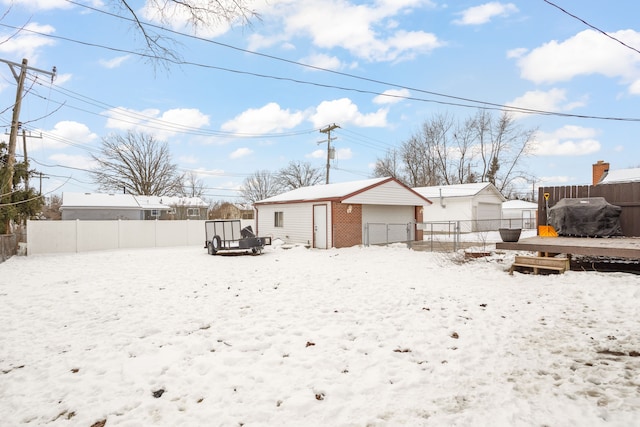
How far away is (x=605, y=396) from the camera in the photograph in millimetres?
2881

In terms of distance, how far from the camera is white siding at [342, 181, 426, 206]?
55.6ft

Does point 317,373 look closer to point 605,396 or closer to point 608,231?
point 605,396

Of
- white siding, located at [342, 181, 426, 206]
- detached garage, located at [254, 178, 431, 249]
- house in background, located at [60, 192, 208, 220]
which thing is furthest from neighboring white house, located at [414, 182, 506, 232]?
house in background, located at [60, 192, 208, 220]

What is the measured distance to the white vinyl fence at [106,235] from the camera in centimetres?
1559

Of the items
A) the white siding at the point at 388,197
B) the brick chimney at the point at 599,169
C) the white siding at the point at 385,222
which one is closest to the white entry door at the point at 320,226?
the white siding at the point at 388,197

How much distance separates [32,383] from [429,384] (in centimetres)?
410

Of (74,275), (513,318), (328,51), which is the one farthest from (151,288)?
(328,51)

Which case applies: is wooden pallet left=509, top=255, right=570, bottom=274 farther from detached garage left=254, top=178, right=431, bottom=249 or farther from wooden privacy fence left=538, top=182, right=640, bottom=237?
detached garage left=254, top=178, right=431, bottom=249

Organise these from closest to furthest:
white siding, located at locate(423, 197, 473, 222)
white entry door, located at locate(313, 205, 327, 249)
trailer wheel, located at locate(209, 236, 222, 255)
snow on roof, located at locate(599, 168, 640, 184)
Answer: trailer wheel, located at locate(209, 236, 222, 255) → snow on roof, located at locate(599, 168, 640, 184) → white entry door, located at locate(313, 205, 327, 249) → white siding, located at locate(423, 197, 473, 222)

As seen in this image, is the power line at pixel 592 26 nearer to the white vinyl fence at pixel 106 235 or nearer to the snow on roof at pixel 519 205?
the white vinyl fence at pixel 106 235

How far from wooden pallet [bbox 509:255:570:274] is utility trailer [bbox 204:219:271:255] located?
1016 centimetres

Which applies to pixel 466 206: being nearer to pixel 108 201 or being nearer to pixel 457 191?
pixel 457 191

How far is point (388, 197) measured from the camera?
712 inches

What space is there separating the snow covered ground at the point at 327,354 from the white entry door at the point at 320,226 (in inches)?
353
